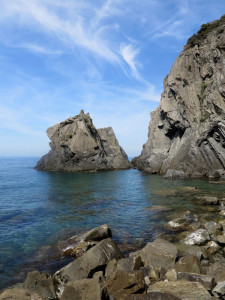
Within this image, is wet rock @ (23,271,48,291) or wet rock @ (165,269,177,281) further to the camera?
wet rock @ (23,271,48,291)

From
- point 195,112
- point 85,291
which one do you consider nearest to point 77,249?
point 85,291

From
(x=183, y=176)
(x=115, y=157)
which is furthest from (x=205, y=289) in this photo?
(x=115, y=157)

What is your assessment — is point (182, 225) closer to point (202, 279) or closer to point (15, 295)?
point (202, 279)

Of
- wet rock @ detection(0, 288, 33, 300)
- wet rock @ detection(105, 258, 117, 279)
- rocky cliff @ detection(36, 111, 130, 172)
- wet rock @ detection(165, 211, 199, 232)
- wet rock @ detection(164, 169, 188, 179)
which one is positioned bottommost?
wet rock @ detection(0, 288, 33, 300)

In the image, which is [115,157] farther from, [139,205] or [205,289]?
[205,289]

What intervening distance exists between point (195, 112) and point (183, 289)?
5486cm

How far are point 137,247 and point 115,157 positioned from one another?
7078 cm

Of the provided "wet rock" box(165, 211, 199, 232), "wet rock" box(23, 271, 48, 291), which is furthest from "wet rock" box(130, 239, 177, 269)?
"wet rock" box(165, 211, 199, 232)

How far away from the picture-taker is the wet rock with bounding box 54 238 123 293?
10945mm

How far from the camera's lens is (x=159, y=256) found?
1219 centimetres

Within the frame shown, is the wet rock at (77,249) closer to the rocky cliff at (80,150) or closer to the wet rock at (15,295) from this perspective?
the wet rock at (15,295)

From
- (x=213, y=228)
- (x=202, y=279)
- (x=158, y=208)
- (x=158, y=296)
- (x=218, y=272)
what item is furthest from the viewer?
(x=158, y=208)

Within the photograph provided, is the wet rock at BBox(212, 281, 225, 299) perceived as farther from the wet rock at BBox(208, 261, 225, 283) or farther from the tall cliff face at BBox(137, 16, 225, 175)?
the tall cliff face at BBox(137, 16, 225, 175)

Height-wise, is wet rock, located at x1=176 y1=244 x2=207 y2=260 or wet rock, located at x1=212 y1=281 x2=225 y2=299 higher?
wet rock, located at x1=212 y1=281 x2=225 y2=299
